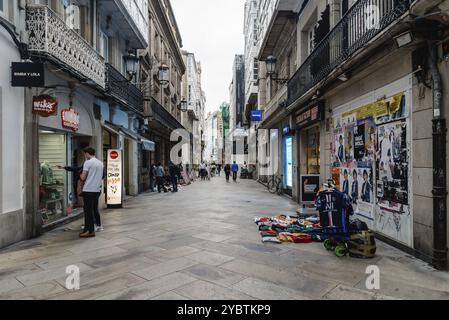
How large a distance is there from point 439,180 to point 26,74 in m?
8.05

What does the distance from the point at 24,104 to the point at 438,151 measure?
8300 millimetres

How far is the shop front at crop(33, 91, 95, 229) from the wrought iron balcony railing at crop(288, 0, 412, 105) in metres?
7.56

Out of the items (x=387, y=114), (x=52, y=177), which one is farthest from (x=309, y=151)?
(x=52, y=177)

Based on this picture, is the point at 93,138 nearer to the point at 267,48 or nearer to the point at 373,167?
the point at 373,167

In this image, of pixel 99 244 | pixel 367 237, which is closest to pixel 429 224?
pixel 367 237

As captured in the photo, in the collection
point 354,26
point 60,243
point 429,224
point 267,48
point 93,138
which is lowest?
point 60,243

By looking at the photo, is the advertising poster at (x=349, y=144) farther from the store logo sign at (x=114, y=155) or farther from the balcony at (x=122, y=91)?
the balcony at (x=122, y=91)

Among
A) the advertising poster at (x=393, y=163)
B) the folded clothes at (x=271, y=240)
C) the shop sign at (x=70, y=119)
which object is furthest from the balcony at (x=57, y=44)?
the advertising poster at (x=393, y=163)

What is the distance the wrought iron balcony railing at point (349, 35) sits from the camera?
249 inches

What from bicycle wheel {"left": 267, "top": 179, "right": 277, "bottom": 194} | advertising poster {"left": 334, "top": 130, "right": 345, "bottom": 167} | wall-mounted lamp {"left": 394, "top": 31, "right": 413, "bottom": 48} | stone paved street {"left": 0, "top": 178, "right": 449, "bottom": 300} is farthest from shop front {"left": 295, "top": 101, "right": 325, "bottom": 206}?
wall-mounted lamp {"left": 394, "top": 31, "right": 413, "bottom": 48}

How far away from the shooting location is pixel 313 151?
42.8ft

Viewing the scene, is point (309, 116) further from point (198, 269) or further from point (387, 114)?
point (198, 269)

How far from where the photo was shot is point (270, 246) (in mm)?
6234

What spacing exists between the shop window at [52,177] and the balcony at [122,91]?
3.08 meters
